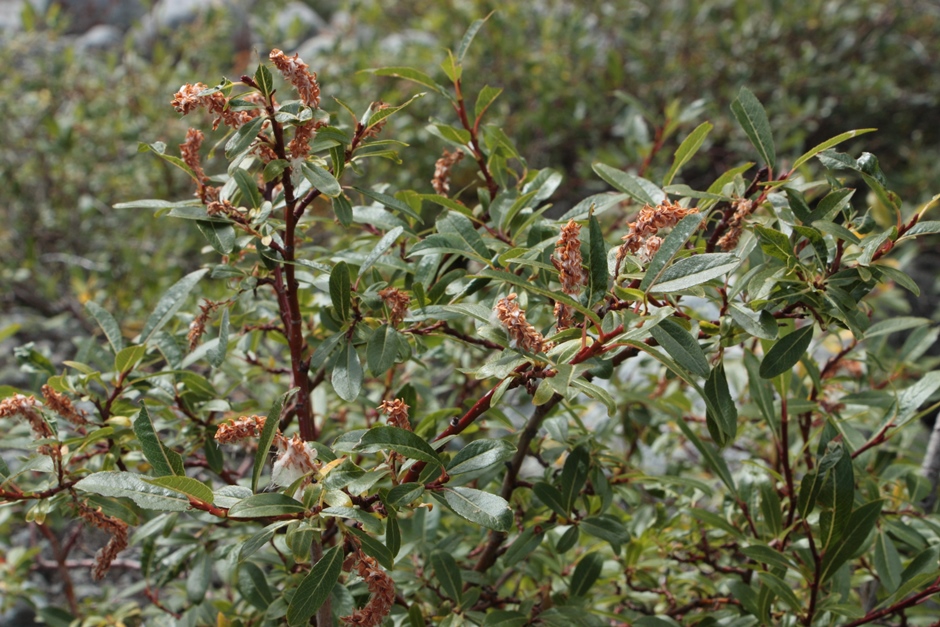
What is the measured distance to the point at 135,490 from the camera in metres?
0.73

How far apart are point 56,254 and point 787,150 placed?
2903mm

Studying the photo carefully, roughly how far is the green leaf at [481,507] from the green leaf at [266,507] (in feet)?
0.46

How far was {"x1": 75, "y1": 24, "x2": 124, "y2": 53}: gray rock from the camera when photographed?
6.16 m

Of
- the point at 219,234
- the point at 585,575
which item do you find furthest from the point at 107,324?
the point at 585,575

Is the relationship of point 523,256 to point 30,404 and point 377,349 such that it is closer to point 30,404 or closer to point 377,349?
point 377,349

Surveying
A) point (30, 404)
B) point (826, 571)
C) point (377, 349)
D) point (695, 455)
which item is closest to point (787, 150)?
point (695, 455)

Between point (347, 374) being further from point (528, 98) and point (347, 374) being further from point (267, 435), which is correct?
point (528, 98)

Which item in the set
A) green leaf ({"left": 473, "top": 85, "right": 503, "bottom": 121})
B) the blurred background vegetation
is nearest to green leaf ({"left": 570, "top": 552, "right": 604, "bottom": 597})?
green leaf ({"left": 473, "top": 85, "right": 503, "bottom": 121})

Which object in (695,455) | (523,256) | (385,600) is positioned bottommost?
(695,455)

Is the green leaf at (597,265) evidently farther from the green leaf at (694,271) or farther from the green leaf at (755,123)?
the green leaf at (755,123)

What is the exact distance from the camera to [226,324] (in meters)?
0.98

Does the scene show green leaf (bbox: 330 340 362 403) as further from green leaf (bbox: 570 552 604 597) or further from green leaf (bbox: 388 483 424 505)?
green leaf (bbox: 570 552 604 597)

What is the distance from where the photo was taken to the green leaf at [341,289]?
88cm

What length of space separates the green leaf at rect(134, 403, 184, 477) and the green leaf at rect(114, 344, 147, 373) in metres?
0.20
